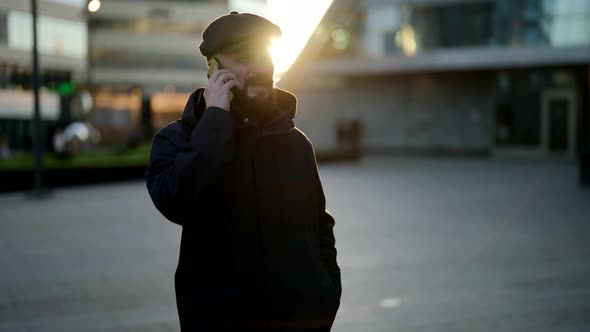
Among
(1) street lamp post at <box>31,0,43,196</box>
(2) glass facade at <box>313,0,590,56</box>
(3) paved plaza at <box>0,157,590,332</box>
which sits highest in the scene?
(2) glass facade at <box>313,0,590,56</box>

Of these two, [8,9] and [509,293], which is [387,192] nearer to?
[509,293]

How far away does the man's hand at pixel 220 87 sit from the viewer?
2.15 meters

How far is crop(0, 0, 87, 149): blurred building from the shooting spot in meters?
26.0

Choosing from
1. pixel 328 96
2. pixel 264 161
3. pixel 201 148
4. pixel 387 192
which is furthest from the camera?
pixel 328 96

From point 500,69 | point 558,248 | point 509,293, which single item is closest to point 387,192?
point 558,248

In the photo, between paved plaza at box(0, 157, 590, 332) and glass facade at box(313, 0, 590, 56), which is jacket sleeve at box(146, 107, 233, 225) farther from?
glass facade at box(313, 0, 590, 56)

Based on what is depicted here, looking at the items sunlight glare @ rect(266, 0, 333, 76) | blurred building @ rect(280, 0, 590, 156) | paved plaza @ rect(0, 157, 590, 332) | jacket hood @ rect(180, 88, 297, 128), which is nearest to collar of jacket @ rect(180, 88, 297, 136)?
jacket hood @ rect(180, 88, 297, 128)

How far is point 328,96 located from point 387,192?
2244 cm

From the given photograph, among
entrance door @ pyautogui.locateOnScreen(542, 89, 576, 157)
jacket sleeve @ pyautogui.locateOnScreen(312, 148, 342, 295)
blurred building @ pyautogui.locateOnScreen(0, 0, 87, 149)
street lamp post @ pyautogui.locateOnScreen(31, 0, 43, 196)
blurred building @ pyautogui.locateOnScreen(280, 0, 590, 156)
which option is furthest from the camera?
entrance door @ pyautogui.locateOnScreen(542, 89, 576, 157)

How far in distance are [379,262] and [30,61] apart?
23.2m

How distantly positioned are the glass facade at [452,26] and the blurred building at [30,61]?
12272 mm

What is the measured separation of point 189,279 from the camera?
7.47 feet

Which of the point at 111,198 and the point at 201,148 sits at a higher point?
the point at 201,148

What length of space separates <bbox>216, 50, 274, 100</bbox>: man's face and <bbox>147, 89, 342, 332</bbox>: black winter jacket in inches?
3.9
